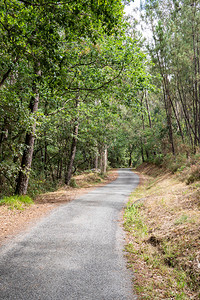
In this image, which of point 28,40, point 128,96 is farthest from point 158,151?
point 28,40

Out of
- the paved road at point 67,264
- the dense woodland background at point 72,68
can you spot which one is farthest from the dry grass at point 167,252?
the dense woodland background at point 72,68

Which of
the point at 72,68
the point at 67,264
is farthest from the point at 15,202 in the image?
the point at 72,68

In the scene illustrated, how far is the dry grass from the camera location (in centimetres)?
330

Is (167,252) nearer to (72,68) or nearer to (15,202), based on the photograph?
(15,202)

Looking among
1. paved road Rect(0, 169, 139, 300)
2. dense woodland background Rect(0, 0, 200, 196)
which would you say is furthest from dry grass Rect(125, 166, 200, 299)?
dense woodland background Rect(0, 0, 200, 196)

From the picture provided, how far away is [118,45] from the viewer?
28.7ft

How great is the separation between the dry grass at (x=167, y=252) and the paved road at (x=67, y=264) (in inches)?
13.2

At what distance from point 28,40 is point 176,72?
15.2m

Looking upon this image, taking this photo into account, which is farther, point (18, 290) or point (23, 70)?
point (23, 70)

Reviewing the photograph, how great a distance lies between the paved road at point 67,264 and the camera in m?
3.09

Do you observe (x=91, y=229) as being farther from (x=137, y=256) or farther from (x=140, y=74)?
(x=140, y=74)

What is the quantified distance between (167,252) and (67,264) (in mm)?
2097

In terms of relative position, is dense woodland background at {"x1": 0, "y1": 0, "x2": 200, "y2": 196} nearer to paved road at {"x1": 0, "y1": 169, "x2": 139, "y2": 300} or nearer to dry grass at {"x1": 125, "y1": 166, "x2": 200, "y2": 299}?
paved road at {"x1": 0, "y1": 169, "x2": 139, "y2": 300}

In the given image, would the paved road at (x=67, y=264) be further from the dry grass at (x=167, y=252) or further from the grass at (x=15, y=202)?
the grass at (x=15, y=202)
